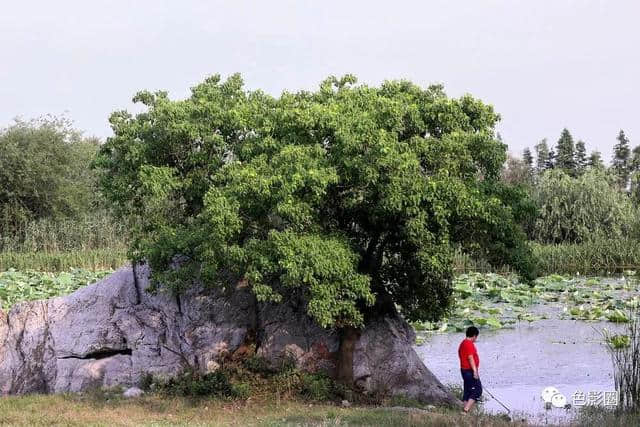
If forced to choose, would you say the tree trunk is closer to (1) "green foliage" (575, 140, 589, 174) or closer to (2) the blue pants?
(2) the blue pants

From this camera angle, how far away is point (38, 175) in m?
36.1

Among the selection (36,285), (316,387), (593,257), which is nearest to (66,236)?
(36,285)

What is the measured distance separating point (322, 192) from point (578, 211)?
3062 cm

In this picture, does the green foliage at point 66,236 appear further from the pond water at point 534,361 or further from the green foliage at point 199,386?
the green foliage at point 199,386

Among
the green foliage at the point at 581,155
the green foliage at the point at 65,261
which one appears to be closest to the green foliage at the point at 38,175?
the green foliage at the point at 65,261

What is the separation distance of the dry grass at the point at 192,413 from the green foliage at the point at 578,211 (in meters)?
29.2

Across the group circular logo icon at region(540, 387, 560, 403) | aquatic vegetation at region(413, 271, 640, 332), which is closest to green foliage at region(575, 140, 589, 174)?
aquatic vegetation at region(413, 271, 640, 332)

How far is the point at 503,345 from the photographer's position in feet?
51.7

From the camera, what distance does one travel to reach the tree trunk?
11.3 metres

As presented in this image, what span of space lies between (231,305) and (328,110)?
144 inches

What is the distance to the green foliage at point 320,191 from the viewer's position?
31.4 feet

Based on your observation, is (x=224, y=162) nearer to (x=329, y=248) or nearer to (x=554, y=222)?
(x=329, y=248)

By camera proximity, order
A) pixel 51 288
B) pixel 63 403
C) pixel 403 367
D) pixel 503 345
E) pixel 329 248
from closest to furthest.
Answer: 1. pixel 329 248
2. pixel 63 403
3. pixel 403 367
4. pixel 503 345
5. pixel 51 288

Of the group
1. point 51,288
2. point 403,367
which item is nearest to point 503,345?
point 403,367
